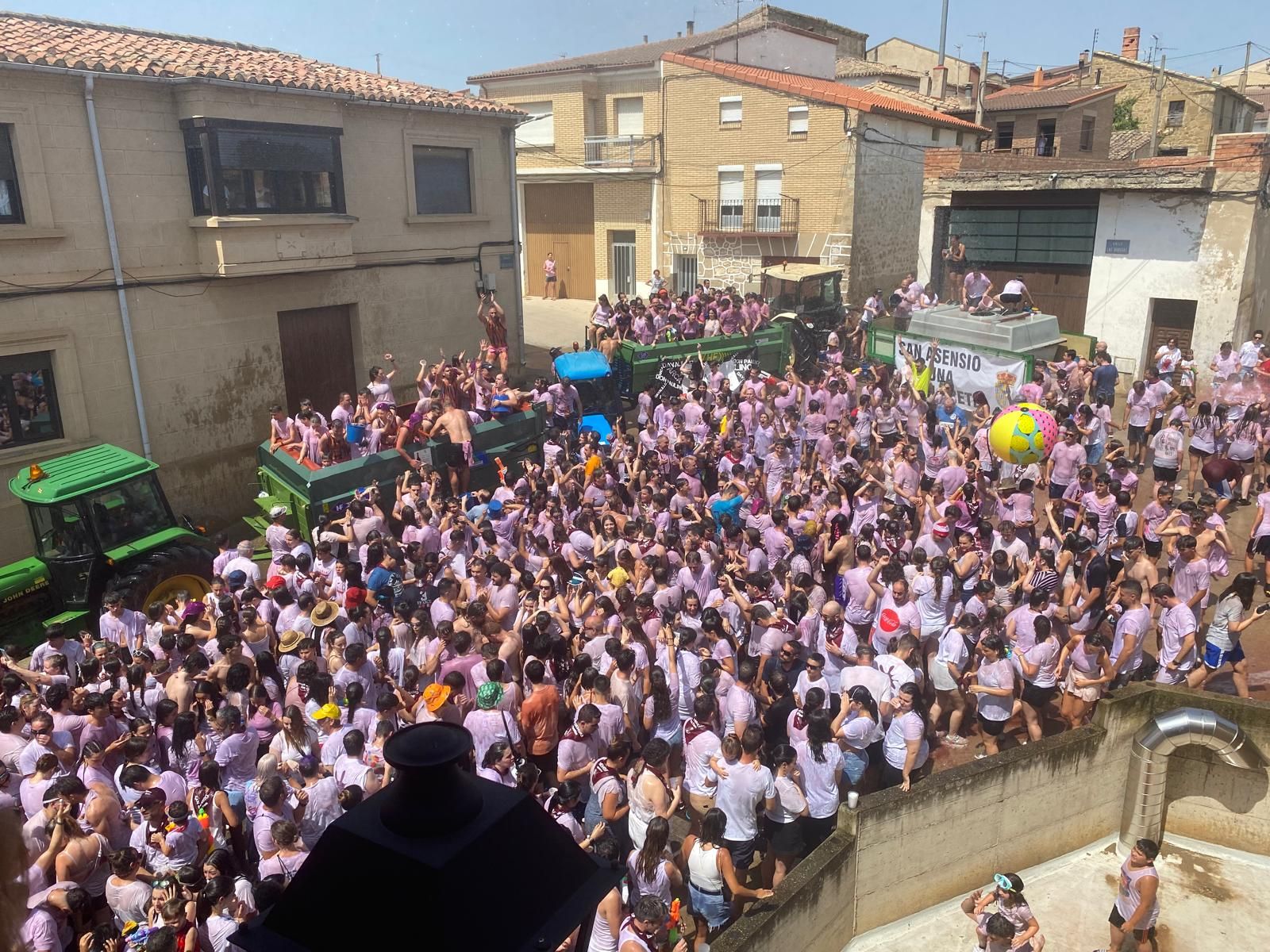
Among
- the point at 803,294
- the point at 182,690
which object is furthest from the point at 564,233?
the point at 182,690

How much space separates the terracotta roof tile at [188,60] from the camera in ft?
44.1

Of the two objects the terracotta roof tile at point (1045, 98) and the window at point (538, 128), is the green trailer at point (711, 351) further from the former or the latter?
the terracotta roof tile at point (1045, 98)

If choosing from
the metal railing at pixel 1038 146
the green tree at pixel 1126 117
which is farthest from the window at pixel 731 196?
the green tree at pixel 1126 117

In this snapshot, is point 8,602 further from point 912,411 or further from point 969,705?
point 912,411

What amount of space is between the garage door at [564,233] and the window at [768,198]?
19.7 ft

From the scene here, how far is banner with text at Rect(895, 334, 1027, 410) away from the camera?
15133 millimetres

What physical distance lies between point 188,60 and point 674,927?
14.9 metres

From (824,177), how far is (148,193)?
17923 mm

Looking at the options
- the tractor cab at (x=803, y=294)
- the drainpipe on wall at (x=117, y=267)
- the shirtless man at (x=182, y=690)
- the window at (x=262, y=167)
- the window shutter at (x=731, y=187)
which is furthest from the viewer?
the window shutter at (x=731, y=187)

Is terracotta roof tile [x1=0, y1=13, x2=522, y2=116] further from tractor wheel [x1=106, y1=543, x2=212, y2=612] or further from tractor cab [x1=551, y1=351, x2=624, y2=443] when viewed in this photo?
tractor wheel [x1=106, y1=543, x2=212, y2=612]

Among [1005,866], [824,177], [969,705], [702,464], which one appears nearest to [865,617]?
[969,705]

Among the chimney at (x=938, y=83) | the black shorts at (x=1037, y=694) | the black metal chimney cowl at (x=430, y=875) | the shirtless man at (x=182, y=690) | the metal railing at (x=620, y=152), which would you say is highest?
the chimney at (x=938, y=83)

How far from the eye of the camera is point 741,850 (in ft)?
21.2

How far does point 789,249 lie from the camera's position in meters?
27.6
